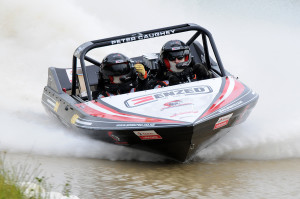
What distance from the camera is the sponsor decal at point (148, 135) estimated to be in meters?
7.38

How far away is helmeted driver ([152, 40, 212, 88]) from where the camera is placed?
9.25m

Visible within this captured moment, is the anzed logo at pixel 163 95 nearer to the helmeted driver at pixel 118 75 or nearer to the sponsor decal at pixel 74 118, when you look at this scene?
the sponsor decal at pixel 74 118

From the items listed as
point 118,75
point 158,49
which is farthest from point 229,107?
point 158,49

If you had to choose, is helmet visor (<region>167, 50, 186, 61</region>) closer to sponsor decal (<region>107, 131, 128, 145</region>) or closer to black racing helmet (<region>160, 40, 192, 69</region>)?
black racing helmet (<region>160, 40, 192, 69</region>)

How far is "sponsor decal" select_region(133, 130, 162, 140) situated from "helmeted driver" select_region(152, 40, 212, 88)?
Answer: 6.22 feet

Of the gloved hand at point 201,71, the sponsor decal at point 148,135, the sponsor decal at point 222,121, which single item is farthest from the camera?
the gloved hand at point 201,71

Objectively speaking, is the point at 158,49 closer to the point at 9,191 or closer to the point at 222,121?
the point at 222,121

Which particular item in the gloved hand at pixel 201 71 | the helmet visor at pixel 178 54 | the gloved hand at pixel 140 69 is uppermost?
the helmet visor at pixel 178 54

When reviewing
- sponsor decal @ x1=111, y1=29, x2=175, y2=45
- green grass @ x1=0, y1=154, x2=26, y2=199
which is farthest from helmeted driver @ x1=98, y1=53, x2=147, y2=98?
green grass @ x1=0, y1=154, x2=26, y2=199

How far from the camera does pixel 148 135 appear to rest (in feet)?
24.4

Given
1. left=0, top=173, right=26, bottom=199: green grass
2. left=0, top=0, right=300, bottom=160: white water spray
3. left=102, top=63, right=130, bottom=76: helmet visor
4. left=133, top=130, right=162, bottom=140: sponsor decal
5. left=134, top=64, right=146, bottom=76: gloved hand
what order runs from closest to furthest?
1. left=0, top=173, right=26, bottom=199: green grass
2. left=133, top=130, right=162, bottom=140: sponsor decal
3. left=0, top=0, right=300, bottom=160: white water spray
4. left=102, top=63, right=130, bottom=76: helmet visor
5. left=134, top=64, right=146, bottom=76: gloved hand

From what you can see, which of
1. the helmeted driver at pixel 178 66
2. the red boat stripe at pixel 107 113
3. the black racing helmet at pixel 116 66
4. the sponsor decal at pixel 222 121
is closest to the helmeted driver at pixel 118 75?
the black racing helmet at pixel 116 66

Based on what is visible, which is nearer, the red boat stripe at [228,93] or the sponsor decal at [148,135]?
the sponsor decal at [148,135]

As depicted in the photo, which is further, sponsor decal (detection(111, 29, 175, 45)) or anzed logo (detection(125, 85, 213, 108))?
sponsor decal (detection(111, 29, 175, 45))
